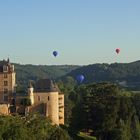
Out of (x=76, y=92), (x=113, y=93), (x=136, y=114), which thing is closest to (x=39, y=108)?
(x=113, y=93)

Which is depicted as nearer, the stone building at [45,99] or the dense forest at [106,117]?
the stone building at [45,99]

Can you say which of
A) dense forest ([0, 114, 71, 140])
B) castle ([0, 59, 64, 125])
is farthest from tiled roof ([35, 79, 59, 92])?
dense forest ([0, 114, 71, 140])

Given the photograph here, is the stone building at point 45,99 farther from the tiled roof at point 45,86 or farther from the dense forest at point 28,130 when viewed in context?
the dense forest at point 28,130

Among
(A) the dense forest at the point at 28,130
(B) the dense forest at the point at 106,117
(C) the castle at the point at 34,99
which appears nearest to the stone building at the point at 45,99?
(C) the castle at the point at 34,99

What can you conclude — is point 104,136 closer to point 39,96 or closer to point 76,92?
point 39,96

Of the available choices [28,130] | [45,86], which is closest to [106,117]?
[45,86]

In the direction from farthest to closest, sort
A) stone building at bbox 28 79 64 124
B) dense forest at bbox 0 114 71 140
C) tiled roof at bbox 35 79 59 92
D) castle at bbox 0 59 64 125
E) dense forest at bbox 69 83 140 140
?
dense forest at bbox 69 83 140 140, tiled roof at bbox 35 79 59 92, stone building at bbox 28 79 64 124, castle at bbox 0 59 64 125, dense forest at bbox 0 114 71 140

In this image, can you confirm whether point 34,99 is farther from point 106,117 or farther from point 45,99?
point 106,117

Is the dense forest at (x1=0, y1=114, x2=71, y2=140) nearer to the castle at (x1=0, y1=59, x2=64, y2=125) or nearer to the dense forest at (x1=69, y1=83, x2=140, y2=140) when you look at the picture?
the castle at (x1=0, y1=59, x2=64, y2=125)
